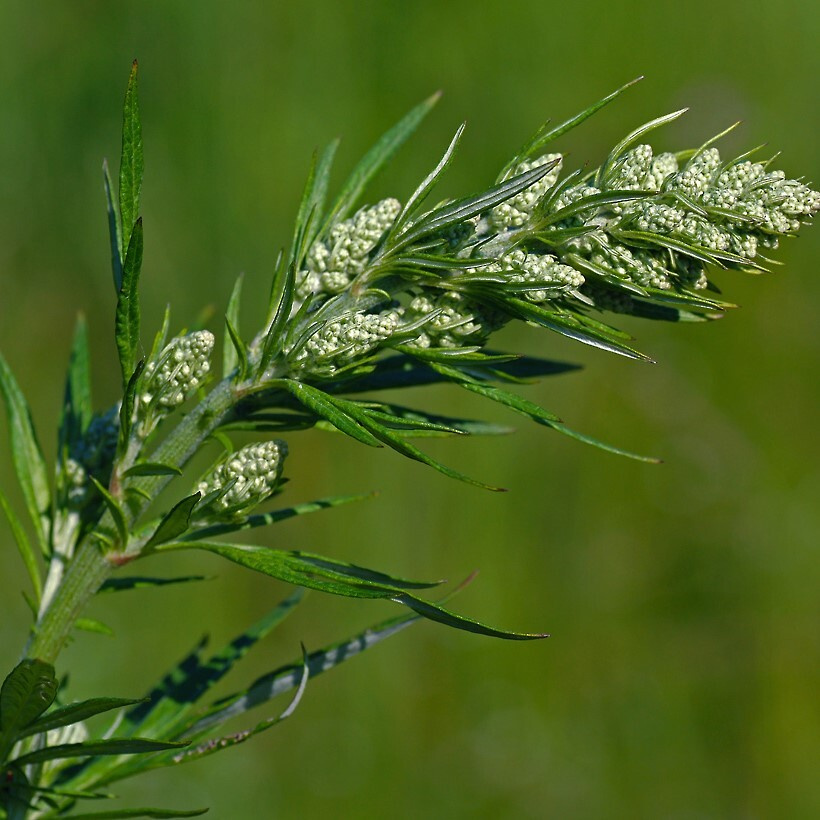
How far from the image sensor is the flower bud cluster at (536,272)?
1376 millimetres

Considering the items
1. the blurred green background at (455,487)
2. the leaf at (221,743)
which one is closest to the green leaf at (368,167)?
the leaf at (221,743)

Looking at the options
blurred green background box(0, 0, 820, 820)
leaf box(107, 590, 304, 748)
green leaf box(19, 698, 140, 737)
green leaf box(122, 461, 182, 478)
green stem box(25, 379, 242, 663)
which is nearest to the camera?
green leaf box(19, 698, 140, 737)

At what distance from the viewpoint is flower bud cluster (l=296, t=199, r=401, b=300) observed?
1482mm

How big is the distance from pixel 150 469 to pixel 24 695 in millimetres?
363

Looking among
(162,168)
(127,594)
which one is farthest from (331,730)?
(162,168)

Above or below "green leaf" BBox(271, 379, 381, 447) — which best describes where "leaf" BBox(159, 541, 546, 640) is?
below

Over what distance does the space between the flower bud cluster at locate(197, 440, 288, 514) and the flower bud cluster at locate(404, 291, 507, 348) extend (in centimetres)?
28

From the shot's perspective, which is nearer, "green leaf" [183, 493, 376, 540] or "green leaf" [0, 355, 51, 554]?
"green leaf" [183, 493, 376, 540]

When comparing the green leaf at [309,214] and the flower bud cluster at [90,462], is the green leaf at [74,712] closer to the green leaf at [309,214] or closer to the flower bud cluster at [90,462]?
the flower bud cluster at [90,462]

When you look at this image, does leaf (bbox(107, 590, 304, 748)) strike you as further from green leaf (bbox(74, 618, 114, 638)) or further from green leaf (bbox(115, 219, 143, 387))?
green leaf (bbox(115, 219, 143, 387))

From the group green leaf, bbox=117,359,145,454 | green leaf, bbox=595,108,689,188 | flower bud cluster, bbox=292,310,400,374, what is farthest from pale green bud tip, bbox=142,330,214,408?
green leaf, bbox=595,108,689,188

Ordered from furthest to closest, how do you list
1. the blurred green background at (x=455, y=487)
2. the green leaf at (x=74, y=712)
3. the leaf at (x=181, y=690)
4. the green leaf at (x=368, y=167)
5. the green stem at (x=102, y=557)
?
the blurred green background at (x=455, y=487), the leaf at (x=181, y=690), the green leaf at (x=368, y=167), the green stem at (x=102, y=557), the green leaf at (x=74, y=712)

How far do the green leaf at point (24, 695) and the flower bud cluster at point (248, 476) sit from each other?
330 millimetres

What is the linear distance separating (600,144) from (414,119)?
3.93m
